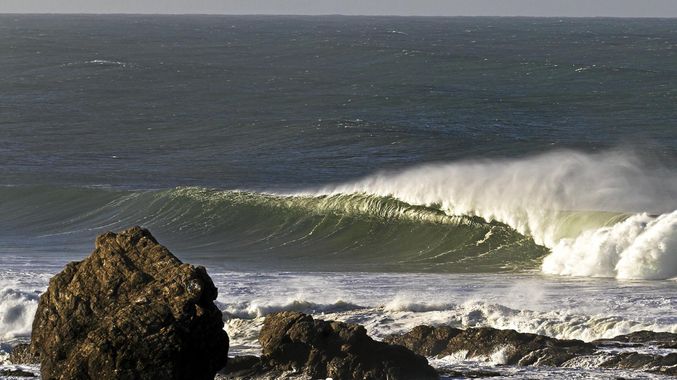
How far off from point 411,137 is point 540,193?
17433 millimetres

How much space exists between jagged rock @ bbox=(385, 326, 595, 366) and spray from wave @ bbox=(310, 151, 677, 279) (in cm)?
702

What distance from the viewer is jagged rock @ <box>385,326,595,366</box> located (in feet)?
46.5

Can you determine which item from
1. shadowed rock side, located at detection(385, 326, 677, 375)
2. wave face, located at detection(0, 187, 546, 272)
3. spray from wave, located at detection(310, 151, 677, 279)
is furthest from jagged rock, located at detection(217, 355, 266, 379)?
wave face, located at detection(0, 187, 546, 272)

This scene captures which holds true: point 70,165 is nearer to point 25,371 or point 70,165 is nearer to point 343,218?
point 343,218

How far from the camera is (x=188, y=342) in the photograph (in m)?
11.1

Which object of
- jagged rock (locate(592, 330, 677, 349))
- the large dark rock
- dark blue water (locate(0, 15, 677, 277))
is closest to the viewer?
the large dark rock

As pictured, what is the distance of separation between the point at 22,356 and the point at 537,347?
597 cm

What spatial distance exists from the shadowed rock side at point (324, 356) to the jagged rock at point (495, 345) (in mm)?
1326

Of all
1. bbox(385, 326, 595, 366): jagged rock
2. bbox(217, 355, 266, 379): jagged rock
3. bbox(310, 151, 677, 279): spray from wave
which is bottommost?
bbox(217, 355, 266, 379): jagged rock

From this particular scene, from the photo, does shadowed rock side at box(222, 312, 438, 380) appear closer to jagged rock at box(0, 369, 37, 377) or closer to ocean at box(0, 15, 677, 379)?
ocean at box(0, 15, 677, 379)

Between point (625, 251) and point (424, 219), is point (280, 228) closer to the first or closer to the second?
point (424, 219)

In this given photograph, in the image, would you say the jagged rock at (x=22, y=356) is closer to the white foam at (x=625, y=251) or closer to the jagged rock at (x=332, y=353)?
the jagged rock at (x=332, y=353)

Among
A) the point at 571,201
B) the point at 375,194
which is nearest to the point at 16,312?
the point at 571,201

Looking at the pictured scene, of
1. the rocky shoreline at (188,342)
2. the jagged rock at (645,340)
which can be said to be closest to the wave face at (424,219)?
the jagged rock at (645,340)
